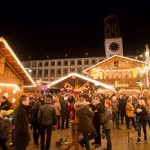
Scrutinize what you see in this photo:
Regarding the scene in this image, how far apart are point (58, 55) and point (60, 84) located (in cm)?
5706

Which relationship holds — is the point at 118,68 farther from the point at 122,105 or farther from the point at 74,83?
the point at 74,83

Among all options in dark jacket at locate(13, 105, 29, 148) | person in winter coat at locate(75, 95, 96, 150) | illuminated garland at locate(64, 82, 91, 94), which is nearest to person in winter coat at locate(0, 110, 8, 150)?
dark jacket at locate(13, 105, 29, 148)

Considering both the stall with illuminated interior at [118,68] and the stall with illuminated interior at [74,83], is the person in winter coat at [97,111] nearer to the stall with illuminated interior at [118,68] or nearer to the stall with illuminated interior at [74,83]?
the stall with illuminated interior at [74,83]

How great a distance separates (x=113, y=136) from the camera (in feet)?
39.2

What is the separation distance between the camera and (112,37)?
50.8 metres

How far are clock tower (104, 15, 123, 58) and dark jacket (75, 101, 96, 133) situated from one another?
40.2 metres

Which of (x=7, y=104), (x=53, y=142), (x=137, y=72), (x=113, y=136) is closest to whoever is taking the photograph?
(x=7, y=104)

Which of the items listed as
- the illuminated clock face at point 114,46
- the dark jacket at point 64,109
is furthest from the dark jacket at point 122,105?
the illuminated clock face at point 114,46

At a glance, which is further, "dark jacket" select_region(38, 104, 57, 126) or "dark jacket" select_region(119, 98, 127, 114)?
"dark jacket" select_region(119, 98, 127, 114)

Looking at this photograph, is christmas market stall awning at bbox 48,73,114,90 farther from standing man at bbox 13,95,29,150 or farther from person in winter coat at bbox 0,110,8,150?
standing man at bbox 13,95,29,150

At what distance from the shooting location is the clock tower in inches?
1864

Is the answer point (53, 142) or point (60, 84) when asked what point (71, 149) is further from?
point (60, 84)

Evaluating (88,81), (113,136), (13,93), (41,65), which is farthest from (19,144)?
(41,65)

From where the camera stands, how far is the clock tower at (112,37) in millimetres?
47344
